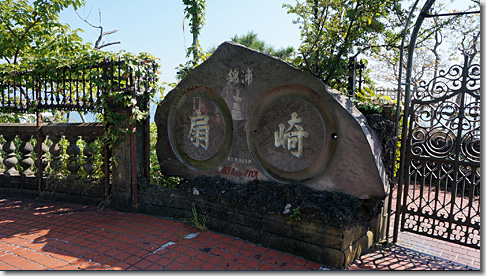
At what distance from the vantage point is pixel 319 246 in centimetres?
328

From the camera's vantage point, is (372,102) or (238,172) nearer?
(372,102)

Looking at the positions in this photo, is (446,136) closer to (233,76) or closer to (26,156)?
(233,76)

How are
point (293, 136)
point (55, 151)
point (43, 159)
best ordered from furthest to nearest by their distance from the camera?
point (43, 159) < point (55, 151) < point (293, 136)

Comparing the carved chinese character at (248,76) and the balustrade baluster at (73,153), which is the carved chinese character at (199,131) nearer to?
the carved chinese character at (248,76)

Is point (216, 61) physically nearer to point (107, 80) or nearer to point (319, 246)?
point (107, 80)

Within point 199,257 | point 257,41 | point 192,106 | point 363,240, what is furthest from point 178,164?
point 257,41

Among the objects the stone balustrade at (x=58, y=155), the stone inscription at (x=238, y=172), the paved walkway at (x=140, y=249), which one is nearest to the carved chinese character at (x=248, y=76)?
the stone inscription at (x=238, y=172)

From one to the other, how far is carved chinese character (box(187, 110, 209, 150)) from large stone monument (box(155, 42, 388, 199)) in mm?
14

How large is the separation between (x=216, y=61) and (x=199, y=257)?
2.39 meters

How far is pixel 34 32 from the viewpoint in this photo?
6.60m

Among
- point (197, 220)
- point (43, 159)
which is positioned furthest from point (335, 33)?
point (43, 159)

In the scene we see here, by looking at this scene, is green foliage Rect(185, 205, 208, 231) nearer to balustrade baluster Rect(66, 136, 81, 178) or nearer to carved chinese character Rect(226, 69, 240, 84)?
carved chinese character Rect(226, 69, 240, 84)

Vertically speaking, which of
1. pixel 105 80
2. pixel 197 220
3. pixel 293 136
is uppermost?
pixel 105 80

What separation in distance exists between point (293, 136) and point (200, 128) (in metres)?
1.38
